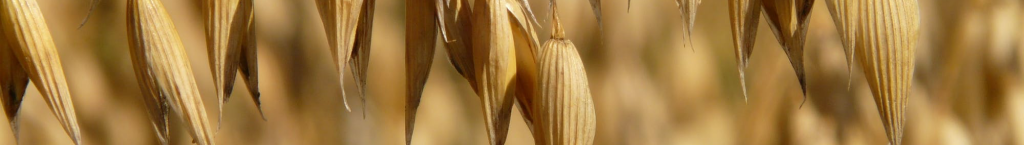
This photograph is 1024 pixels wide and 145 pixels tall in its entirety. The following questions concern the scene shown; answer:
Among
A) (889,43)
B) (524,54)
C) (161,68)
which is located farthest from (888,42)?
(161,68)

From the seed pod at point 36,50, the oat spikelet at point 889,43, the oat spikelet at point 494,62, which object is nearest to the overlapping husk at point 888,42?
the oat spikelet at point 889,43

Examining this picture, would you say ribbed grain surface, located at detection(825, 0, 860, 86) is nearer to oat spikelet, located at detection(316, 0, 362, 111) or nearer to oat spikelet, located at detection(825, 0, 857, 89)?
oat spikelet, located at detection(825, 0, 857, 89)

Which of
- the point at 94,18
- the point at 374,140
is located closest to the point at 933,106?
the point at 374,140

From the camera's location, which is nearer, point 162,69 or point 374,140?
point 162,69

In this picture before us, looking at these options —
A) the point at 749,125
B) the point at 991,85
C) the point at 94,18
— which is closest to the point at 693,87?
the point at 749,125

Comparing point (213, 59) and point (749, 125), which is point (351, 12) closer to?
point (213, 59)

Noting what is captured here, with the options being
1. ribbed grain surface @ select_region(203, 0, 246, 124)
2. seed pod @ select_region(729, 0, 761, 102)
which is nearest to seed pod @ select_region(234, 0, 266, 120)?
ribbed grain surface @ select_region(203, 0, 246, 124)

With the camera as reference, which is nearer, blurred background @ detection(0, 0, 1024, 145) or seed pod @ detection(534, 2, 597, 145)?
seed pod @ detection(534, 2, 597, 145)
